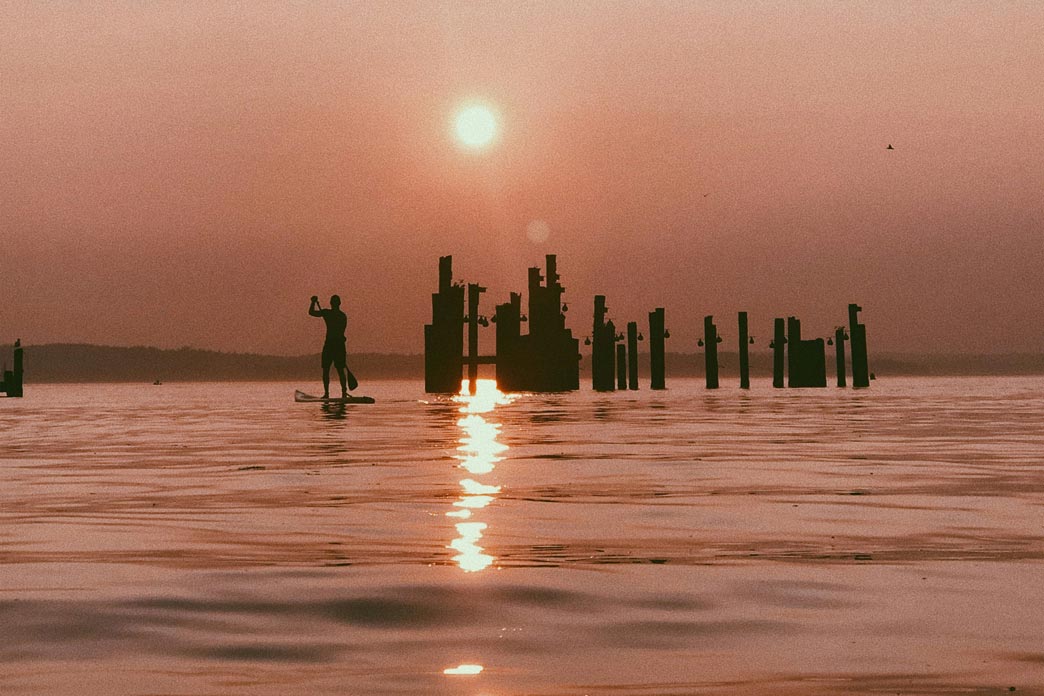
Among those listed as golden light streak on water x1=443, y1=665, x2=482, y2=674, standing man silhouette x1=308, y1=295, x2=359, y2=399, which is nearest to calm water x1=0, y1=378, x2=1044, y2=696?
golden light streak on water x1=443, y1=665, x2=482, y2=674

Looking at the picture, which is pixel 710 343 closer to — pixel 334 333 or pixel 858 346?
pixel 858 346

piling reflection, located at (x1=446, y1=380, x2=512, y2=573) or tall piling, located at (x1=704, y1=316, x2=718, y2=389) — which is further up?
tall piling, located at (x1=704, y1=316, x2=718, y2=389)

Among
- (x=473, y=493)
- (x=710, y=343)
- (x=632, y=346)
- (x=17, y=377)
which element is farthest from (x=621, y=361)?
(x=473, y=493)

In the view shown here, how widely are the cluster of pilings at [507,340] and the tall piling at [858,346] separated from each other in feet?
45.0

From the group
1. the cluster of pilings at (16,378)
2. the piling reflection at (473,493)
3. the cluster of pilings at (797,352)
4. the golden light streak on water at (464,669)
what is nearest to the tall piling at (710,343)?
the cluster of pilings at (797,352)

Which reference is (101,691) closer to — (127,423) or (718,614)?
(718,614)

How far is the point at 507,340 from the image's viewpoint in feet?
202

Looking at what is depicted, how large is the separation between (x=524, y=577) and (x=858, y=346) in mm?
64318

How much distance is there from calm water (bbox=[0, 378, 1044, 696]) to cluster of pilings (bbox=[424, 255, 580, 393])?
44.0m

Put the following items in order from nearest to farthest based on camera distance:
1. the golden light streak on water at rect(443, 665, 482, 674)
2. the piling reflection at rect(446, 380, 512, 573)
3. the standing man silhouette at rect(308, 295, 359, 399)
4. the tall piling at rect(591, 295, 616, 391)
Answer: the golden light streak on water at rect(443, 665, 482, 674) < the piling reflection at rect(446, 380, 512, 573) < the standing man silhouette at rect(308, 295, 359, 399) < the tall piling at rect(591, 295, 616, 391)

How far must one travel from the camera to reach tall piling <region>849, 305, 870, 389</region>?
67812 mm

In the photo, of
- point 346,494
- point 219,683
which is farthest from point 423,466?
point 219,683

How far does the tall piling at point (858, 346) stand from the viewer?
222 feet

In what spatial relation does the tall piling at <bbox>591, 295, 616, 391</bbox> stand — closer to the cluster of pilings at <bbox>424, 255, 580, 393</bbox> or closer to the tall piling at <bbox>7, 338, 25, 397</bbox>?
the cluster of pilings at <bbox>424, 255, 580, 393</bbox>
